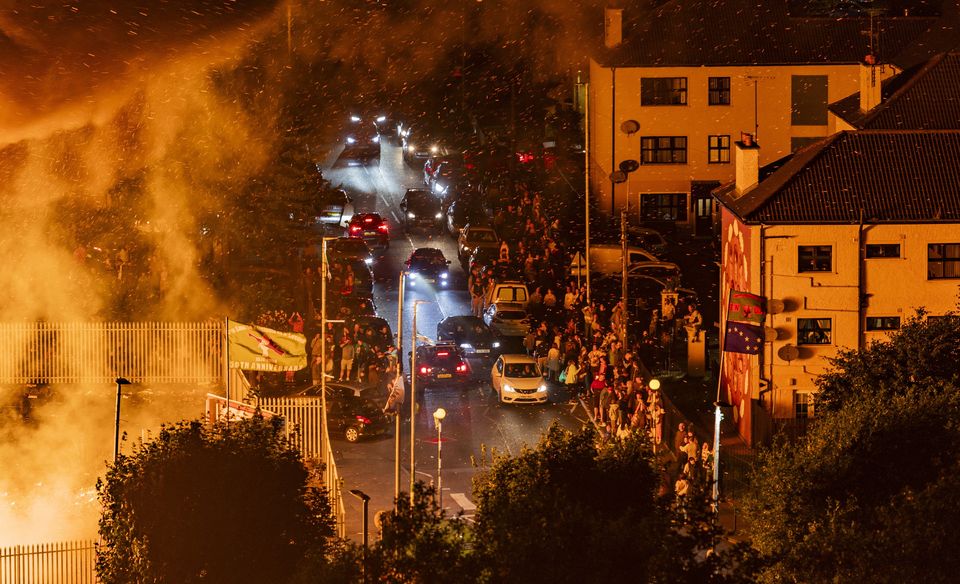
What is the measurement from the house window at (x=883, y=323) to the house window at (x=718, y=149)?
18589 mm

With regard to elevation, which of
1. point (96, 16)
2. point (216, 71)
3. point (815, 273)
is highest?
point (96, 16)

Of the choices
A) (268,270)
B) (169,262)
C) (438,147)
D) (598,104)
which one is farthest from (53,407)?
(438,147)

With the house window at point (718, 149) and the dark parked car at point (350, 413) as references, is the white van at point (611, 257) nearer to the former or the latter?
the house window at point (718, 149)

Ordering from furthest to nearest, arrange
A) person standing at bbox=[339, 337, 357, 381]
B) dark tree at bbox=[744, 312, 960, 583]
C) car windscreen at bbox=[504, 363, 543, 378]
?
person standing at bbox=[339, 337, 357, 381] < car windscreen at bbox=[504, 363, 543, 378] < dark tree at bbox=[744, 312, 960, 583]

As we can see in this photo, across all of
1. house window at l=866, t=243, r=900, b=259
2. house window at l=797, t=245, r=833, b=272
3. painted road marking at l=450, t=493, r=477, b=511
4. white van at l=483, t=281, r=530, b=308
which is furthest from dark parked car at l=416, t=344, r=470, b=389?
house window at l=866, t=243, r=900, b=259

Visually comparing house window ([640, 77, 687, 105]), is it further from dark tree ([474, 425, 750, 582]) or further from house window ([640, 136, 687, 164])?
dark tree ([474, 425, 750, 582])

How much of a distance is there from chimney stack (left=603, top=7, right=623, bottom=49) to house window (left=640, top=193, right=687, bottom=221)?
18.2 feet

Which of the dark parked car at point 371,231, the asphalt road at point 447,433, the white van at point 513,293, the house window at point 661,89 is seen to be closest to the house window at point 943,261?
the asphalt road at point 447,433

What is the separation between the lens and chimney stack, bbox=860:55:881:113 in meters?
43.1

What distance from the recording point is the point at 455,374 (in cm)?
3866

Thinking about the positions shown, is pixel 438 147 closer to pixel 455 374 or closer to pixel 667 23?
pixel 667 23

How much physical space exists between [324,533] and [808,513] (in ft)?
21.5

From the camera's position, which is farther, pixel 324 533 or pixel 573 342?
pixel 573 342

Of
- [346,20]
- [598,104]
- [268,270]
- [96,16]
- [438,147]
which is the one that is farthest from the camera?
[346,20]
